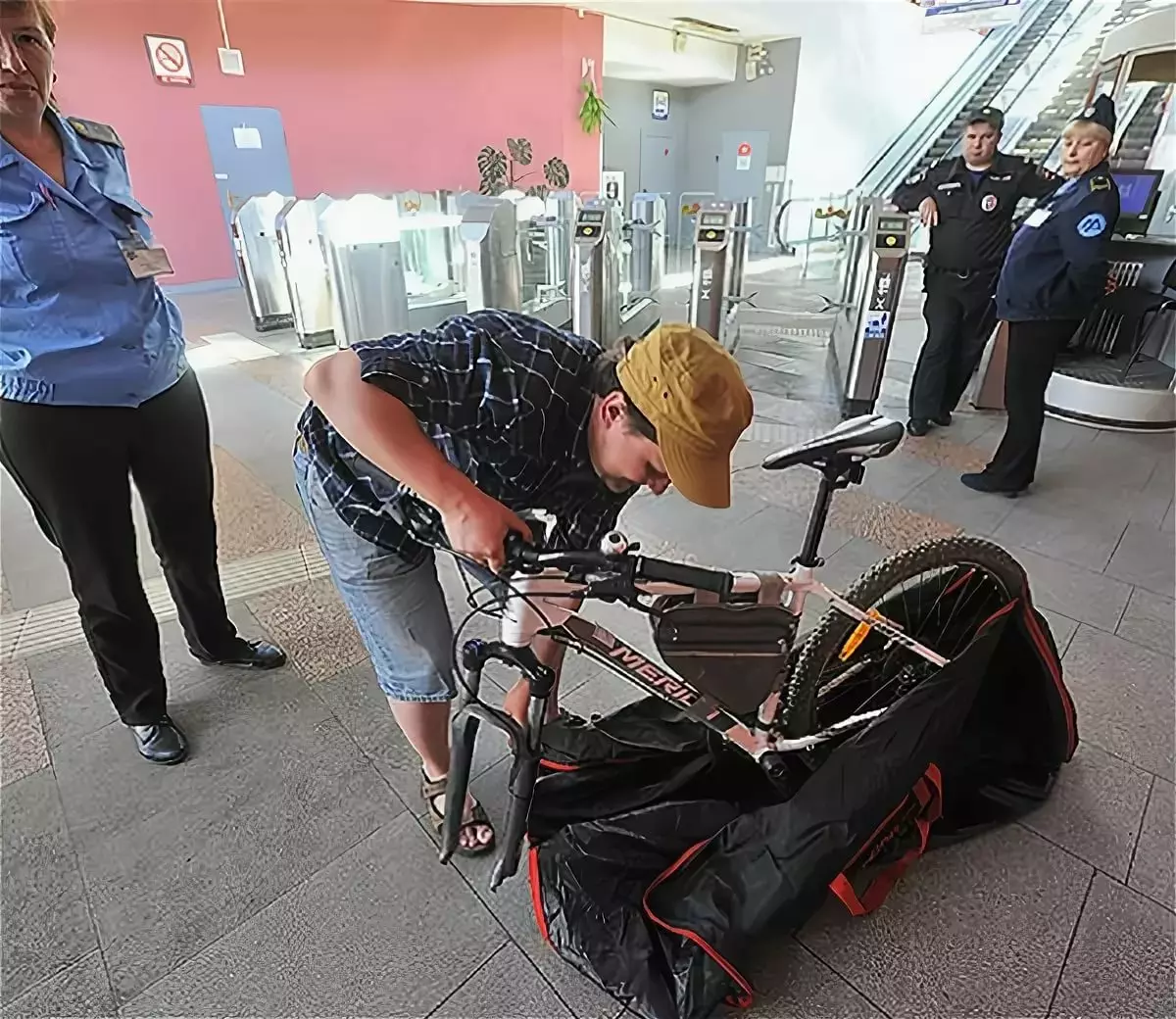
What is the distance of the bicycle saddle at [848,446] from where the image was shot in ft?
4.54

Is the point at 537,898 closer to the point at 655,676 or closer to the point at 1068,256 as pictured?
the point at 655,676

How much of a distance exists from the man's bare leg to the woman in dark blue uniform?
261 centimetres

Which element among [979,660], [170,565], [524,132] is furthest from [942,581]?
[524,132]

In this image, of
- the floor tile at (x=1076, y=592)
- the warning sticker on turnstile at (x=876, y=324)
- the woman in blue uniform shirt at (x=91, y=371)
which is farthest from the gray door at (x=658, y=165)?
the woman in blue uniform shirt at (x=91, y=371)

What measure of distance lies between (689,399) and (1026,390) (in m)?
→ 2.60

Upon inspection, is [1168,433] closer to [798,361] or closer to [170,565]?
[798,361]

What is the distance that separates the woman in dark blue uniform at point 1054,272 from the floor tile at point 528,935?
101 inches

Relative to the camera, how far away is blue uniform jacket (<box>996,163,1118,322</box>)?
2.79 m

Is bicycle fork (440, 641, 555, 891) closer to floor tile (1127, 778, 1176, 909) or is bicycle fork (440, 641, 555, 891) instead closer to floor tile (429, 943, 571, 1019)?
floor tile (429, 943, 571, 1019)

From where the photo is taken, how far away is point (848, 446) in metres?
1.38

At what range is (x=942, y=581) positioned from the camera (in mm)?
1648

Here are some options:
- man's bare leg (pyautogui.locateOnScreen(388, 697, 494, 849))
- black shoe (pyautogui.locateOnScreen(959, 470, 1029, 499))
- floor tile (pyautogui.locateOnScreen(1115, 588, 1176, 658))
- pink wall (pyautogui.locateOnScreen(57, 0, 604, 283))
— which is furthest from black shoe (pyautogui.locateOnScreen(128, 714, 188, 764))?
pink wall (pyautogui.locateOnScreen(57, 0, 604, 283))

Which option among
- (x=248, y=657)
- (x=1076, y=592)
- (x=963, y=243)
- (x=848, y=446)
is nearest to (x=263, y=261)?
(x=248, y=657)

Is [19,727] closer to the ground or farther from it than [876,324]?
closer to the ground
